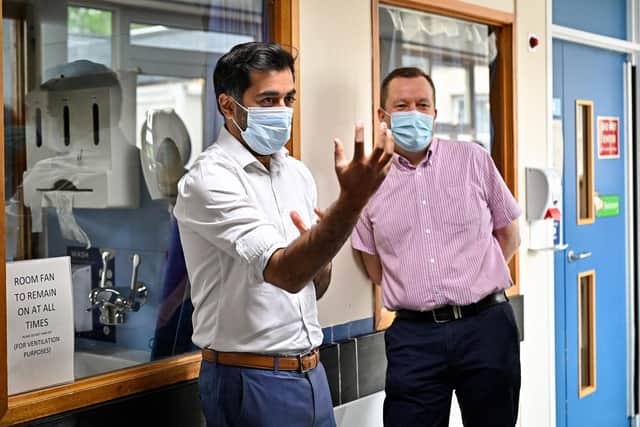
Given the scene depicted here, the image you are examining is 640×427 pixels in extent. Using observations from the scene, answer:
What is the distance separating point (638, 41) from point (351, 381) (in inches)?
115

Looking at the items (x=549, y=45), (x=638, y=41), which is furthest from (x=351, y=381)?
(x=638, y=41)

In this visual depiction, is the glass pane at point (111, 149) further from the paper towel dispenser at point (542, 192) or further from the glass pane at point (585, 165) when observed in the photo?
the glass pane at point (585, 165)

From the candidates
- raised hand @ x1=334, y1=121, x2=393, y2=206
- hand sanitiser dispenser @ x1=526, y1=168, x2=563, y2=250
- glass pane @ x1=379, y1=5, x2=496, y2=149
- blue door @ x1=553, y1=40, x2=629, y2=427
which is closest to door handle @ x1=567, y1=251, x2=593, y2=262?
blue door @ x1=553, y1=40, x2=629, y2=427

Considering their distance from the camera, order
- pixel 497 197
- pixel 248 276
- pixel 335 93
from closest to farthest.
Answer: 1. pixel 248 276
2. pixel 335 93
3. pixel 497 197

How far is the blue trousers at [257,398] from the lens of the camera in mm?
2078

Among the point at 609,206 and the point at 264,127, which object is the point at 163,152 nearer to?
the point at 264,127

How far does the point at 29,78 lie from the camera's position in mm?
2609

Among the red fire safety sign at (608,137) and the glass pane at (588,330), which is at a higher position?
the red fire safety sign at (608,137)

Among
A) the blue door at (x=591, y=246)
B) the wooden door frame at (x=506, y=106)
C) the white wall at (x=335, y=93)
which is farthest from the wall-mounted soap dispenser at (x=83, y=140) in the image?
the blue door at (x=591, y=246)

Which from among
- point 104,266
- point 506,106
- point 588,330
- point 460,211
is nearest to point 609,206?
point 588,330

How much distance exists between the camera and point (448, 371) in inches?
110

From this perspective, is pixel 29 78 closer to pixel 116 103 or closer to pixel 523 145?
pixel 116 103

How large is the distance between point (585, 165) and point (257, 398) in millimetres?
2994

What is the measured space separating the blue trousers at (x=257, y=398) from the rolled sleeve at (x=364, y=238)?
2.90ft
